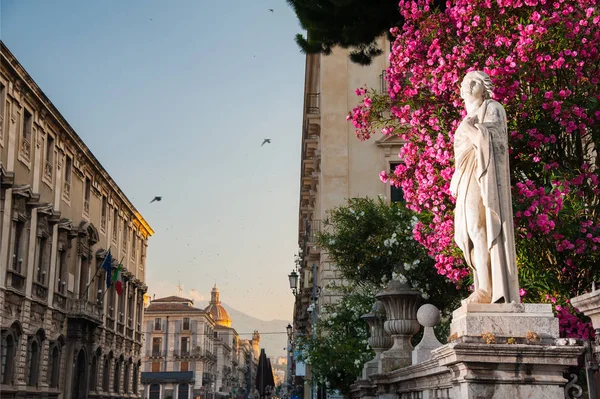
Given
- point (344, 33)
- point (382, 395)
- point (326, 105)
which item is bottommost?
point (382, 395)

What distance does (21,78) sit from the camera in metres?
26.2

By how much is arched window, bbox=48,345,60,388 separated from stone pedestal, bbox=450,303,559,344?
2878 cm

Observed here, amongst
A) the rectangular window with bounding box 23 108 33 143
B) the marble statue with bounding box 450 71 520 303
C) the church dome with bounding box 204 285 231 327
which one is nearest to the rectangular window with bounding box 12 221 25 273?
the rectangular window with bounding box 23 108 33 143

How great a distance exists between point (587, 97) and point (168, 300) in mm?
94569

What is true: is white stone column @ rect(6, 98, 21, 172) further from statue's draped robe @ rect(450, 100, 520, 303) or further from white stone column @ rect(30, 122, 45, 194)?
statue's draped robe @ rect(450, 100, 520, 303)

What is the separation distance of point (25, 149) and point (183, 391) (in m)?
69.4

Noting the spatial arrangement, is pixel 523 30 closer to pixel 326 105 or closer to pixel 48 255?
pixel 326 105

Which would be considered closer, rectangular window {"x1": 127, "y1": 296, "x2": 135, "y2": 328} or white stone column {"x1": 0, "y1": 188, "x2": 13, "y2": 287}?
white stone column {"x1": 0, "y1": 188, "x2": 13, "y2": 287}

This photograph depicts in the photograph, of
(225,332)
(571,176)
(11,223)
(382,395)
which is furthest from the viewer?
(225,332)

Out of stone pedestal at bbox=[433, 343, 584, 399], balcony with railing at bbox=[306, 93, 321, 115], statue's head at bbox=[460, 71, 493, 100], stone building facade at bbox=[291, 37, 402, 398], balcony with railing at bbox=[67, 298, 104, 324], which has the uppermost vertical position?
balcony with railing at bbox=[306, 93, 321, 115]

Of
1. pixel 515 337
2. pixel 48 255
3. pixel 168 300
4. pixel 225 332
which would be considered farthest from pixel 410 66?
pixel 225 332

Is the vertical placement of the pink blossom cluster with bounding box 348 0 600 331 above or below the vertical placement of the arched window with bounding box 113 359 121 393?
above

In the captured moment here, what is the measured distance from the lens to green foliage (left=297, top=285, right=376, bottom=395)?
16406 millimetres

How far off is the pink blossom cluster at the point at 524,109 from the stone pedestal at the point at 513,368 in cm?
302
